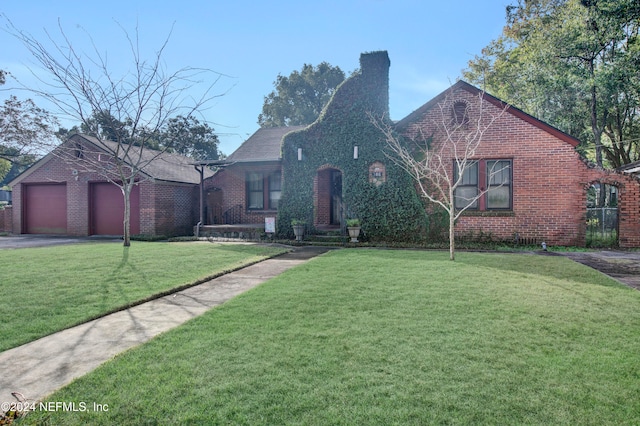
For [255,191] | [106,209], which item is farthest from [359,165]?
[106,209]

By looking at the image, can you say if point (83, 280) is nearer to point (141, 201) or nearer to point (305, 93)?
point (141, 201)

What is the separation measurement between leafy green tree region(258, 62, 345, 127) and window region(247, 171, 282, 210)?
23.9 meters

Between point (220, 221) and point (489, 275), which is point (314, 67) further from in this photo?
point (489, 275)

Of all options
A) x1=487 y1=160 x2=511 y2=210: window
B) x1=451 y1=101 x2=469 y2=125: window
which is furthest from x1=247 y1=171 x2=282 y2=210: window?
x1=487 y1=160 x2=511 y2=210: window

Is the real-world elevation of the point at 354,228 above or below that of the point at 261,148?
below

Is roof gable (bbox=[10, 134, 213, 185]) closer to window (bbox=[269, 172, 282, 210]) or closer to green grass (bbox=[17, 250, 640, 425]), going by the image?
window (bbox=[269, 172, 282, 210])

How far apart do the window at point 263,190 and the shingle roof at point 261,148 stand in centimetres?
89

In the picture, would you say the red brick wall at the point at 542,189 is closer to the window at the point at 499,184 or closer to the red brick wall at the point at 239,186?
the window at the point at 499,184

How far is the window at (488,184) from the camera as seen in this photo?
11.8m

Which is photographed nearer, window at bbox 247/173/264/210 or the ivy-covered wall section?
→ the ivy-covered wall section

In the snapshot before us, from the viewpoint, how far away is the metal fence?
1101 cm

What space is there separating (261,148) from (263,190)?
2138mm

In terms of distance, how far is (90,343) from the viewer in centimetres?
349

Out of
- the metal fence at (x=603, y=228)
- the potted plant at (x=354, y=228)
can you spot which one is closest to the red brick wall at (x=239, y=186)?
the potted plant at (x=354, y=228)
